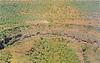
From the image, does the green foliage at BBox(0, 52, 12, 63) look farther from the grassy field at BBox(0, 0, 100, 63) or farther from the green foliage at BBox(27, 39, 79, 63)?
the green foliage at BBox(27, 39, 79, 63)

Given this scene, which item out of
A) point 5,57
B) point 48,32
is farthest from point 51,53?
point 48,32

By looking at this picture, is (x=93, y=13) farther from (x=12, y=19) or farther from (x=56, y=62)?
(x=56, y=62)

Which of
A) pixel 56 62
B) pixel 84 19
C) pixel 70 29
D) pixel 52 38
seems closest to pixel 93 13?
pixel 84 19

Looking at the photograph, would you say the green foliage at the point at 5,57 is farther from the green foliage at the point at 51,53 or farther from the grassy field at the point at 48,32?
the green foliage at the point at 51,53

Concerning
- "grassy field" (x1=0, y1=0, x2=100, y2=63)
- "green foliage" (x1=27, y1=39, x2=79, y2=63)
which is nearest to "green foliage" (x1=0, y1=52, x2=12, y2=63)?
"grassy field" (x1=0, y1=0, x2=100, y2=63)

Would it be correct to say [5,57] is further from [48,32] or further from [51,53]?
[48,32]

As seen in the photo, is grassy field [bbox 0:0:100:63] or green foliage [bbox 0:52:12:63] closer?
green foliage [bbox 0:52:12:63]

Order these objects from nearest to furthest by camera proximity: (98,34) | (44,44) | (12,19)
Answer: (44,44) → (98,34) → (12,19)

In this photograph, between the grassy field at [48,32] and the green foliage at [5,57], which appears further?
the grassy field at [48,32]

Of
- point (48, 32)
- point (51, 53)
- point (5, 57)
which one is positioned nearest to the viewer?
point (5, 57)

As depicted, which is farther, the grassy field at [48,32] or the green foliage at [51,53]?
the grassy field at [48,32]

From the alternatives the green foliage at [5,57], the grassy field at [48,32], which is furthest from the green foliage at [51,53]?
the green foliage at [5,57]
